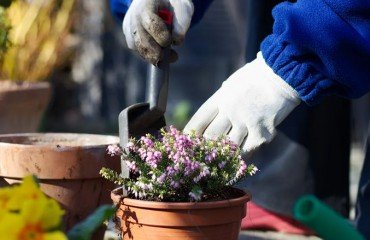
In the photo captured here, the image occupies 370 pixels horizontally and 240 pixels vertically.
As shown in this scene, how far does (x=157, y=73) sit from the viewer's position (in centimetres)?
220

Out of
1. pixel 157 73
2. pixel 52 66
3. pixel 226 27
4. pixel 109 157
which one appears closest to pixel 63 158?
pixel 109 157

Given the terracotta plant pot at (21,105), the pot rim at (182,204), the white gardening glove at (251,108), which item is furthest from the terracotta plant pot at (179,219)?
the terracotta plant pot at (21,105)

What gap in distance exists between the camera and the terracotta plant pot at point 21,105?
3.42 m

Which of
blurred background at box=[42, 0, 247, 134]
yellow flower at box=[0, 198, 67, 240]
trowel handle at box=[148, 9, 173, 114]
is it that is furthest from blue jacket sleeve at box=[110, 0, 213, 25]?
blurred background at box=[42, 0, 247, 134]

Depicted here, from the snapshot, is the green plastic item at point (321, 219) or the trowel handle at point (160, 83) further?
the trowel handle at point (160, 83)

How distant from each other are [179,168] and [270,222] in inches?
54.7

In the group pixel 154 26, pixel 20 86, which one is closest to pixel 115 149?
→ pixel 154 26

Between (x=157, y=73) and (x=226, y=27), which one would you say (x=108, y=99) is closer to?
(x=226, y=27)

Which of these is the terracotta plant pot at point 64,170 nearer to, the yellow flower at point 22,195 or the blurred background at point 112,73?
the yellow flower at point 22,195

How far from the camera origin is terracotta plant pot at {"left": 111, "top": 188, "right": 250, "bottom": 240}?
6.27 feet

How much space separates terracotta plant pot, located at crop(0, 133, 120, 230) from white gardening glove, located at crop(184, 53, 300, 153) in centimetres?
28

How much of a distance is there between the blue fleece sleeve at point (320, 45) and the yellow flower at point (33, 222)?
1.02 metres

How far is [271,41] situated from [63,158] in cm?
61

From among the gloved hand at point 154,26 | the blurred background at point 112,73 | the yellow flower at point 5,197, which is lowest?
the blurred background at point 112,73
